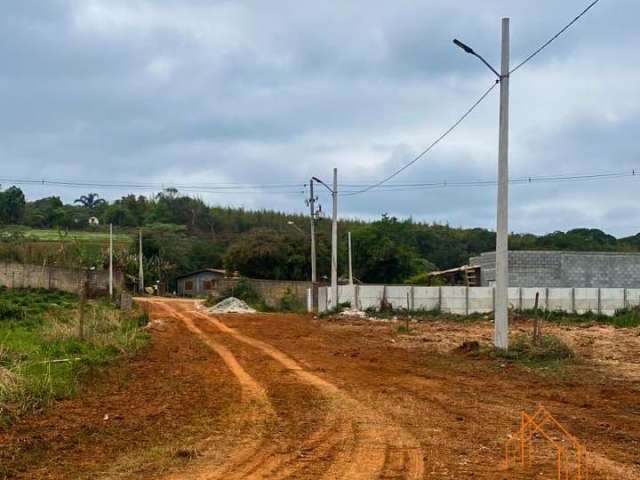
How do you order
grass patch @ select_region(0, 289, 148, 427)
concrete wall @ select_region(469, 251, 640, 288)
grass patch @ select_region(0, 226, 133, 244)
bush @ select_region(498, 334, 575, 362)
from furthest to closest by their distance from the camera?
grass patch @ select_region(0, 226, 133, 244) < concrete wall @ select_region(469, 251, 640, 288) < bush @ select_region(498, 334, 575, 362) < grass patch @ select_region(0, 289, 148, 427)

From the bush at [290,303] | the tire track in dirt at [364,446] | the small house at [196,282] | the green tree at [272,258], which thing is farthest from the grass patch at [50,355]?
the small house at [196,282]

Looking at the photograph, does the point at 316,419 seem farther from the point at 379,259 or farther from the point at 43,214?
the point at 43,214

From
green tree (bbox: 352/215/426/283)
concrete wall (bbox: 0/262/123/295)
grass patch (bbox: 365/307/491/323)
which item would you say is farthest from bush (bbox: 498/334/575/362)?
green tree (bbox: 352/215/426/283)

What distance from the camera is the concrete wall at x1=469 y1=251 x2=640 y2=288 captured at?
152ft

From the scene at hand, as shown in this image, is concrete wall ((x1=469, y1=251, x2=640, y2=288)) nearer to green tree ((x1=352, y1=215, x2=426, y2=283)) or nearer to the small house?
green tree ((x1=352, y1=215, x2=426, y2=283))

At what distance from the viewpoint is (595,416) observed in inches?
402

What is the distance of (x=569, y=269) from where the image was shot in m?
47.1

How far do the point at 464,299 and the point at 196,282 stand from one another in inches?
1746

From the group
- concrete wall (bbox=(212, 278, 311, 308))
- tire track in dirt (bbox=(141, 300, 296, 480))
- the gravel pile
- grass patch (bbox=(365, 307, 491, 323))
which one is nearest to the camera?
tire track in dirt (bbox=(141, 300, 296, 480))

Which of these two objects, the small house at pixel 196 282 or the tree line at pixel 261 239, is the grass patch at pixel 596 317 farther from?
the small house at pixel 196 282

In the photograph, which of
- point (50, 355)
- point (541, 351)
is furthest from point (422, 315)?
point (50, 355)

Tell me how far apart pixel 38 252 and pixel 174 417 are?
52.0 meters

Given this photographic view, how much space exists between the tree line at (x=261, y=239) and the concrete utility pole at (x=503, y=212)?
2240 cm

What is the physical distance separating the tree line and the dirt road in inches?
871
